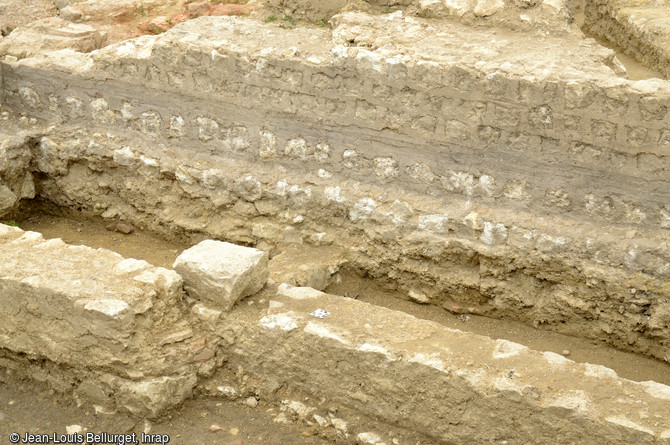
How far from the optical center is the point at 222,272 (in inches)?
173

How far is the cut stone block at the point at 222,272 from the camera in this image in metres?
4.40

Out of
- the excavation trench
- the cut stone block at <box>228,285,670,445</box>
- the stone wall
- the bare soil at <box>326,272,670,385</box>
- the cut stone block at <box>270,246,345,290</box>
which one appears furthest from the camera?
the stone wall

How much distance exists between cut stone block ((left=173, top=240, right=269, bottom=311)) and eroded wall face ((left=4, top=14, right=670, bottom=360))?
104 centimetres

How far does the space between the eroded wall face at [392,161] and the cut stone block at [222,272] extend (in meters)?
1.04

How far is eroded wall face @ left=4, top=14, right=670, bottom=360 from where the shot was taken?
471cm

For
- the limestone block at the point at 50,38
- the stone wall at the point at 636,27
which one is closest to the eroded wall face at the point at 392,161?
the limestone block at the point at 50,38

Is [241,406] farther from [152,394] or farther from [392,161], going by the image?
[392,161]

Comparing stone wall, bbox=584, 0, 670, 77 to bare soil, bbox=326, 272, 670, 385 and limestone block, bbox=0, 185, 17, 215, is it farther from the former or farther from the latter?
limestone block, bbox=0, 185, 17, 215

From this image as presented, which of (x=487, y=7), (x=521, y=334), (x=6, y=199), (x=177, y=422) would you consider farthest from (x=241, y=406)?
(x=487, y=7)

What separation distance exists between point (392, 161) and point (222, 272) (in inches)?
57.9

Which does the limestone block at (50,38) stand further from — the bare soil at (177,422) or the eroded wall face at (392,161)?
the bare soil at (177,422)

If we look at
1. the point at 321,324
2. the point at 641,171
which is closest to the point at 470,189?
the point at 641,171

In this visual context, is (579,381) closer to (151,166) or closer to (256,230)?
(256,230)

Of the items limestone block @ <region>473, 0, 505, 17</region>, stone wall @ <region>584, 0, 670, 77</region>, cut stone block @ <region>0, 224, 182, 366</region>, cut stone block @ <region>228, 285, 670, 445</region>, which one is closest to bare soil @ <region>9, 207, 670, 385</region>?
cut stone block @ <region>228, 285, 670, 445</region>
